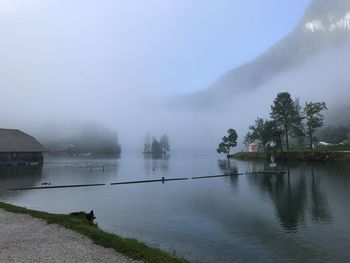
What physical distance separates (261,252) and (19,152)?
108m

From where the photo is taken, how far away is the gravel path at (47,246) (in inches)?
650

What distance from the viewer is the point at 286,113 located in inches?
4875

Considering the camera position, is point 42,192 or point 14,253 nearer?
point 14,253

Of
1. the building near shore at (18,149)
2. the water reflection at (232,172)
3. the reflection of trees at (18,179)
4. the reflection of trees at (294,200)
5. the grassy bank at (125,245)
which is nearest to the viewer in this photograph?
the grassy bank at (125,245)

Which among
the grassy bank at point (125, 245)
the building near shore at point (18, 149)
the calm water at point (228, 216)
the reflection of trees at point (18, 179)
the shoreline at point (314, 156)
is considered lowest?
the calm water at point (228, 216)

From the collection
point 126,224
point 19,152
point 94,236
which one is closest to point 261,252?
point 94,236

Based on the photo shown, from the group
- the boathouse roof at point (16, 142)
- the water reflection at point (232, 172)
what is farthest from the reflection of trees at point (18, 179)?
the water reflection at point (232, 172)

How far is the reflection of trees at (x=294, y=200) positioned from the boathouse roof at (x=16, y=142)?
80631 millimetres

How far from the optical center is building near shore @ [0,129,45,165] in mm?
113875

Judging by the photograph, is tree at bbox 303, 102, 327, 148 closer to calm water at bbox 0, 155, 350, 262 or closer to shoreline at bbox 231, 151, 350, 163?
shoreline at bbox 231, 151, 350, 163

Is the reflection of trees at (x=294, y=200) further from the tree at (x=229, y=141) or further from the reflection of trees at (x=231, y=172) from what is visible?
the tree at (x=229, y=141)

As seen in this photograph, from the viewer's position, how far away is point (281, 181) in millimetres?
66875

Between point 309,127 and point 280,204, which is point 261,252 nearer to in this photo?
point 280,204

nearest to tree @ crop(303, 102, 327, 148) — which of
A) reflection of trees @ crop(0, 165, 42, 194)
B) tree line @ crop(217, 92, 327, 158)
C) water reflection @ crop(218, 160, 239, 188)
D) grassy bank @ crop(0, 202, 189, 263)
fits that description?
tree line @ crop(217, 92, 327, 158)
